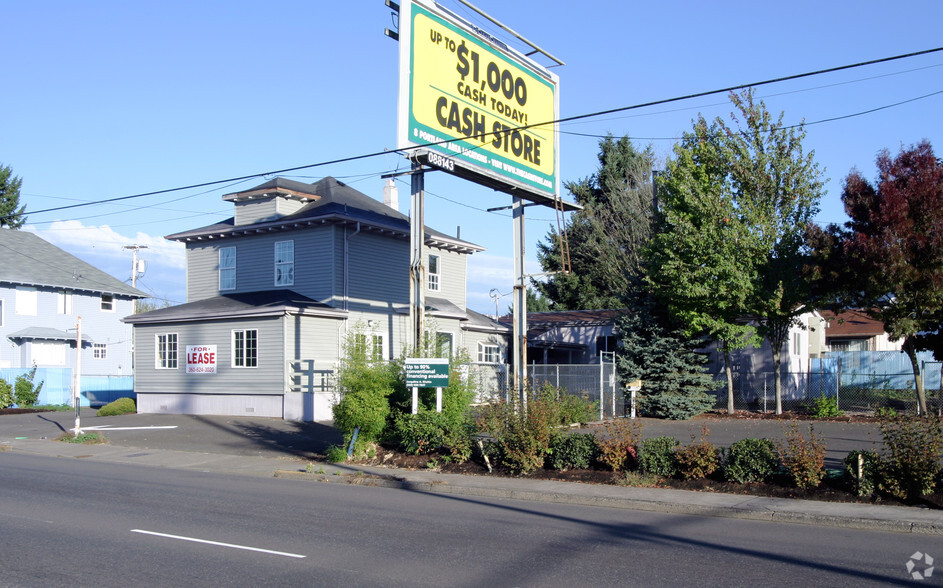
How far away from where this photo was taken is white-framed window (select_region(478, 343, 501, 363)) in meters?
36.8

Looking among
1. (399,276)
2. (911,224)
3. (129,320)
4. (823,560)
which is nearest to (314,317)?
(399,276)

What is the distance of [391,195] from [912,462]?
96.8 feet

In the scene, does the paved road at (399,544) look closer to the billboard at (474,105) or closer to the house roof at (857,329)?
the billboard at (474,105)

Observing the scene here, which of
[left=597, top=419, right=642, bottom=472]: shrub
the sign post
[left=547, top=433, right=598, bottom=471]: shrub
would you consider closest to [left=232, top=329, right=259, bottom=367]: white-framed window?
the sign post

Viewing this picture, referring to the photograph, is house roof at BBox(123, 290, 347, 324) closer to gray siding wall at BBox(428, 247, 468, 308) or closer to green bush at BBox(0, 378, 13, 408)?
gray siding wall at BBox(428, 247, 468, 308)

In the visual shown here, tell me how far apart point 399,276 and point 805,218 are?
1541cm

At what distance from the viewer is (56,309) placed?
44.2 m

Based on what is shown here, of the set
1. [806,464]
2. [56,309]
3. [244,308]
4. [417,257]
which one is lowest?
[806,464]

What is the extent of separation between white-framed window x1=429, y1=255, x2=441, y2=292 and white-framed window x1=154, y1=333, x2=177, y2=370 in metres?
10.7

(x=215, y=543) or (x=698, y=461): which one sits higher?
(x=698, y=461)

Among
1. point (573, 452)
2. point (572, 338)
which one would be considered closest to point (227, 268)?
point (572, 338)

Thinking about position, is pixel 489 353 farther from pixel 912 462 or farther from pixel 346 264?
pixel 912 462

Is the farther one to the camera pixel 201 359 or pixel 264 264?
pixel 264 264

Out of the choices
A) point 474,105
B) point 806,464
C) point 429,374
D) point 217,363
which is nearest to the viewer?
point 806,464
